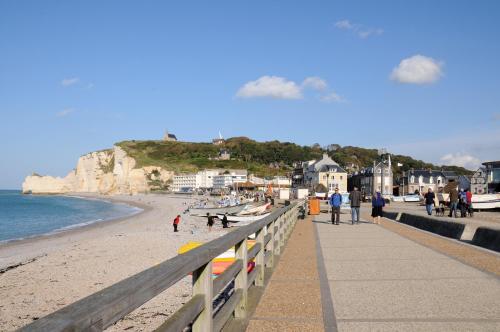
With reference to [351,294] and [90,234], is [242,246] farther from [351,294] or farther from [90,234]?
[90,234]

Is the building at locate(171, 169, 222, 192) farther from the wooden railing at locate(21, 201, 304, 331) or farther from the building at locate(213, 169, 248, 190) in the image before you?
the wooden railing at locate(21, 201, 304, 331)

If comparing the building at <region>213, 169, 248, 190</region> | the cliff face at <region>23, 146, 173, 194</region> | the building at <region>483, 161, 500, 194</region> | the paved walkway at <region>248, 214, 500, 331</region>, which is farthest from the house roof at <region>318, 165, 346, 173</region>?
the paved walkway at <region>248, 214, 500, 331</region>

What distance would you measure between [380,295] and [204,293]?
364 centimetres

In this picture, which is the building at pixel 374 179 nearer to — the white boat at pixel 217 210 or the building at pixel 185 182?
the white boat at pixel 217 210

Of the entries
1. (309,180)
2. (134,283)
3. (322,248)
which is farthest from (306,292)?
(309,180)

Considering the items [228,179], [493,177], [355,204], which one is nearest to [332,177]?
[493,177]

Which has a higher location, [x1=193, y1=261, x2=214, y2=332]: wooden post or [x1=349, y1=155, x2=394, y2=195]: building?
[x1=349, y1=155, x2=394, y2=195]: building

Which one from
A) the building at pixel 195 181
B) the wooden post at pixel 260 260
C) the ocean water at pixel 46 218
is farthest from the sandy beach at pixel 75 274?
the building at pixel 195 181

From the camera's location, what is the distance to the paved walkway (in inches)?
213

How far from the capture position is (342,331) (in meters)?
5.16

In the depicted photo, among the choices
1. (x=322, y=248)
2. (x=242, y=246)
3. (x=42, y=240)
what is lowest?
(x=42, y=240)

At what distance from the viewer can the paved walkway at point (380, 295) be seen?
5414mm

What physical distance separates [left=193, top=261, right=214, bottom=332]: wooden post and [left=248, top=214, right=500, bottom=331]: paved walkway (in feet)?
4.66

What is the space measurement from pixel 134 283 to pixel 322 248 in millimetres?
10503
